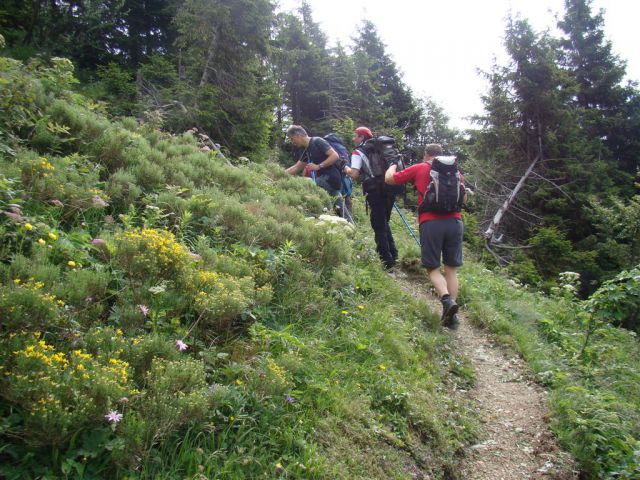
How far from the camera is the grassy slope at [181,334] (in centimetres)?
237

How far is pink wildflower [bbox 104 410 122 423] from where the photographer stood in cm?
233

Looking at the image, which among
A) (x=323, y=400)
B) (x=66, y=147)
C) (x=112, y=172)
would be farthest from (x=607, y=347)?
(x=66, y=147)

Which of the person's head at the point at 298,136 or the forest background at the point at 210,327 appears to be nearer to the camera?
the forest background at the point at 210,327

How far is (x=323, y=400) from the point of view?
11.5ft

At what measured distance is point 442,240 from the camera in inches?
252

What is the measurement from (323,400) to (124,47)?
1939 cm

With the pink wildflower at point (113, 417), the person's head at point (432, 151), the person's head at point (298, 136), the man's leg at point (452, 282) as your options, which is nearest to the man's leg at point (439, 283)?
the man's leg at point (452, 282)

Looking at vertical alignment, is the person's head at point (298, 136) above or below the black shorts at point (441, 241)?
above

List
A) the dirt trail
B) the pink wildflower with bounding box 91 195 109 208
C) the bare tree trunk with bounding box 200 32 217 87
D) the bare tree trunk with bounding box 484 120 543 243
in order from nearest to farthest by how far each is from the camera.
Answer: the dirt trail, the pink wildflower with bounding box 91 195 109 208, the bare tree trunk with bounding box 200 32 217 87, the bare tree trunk with bounding box 484 120 543 243

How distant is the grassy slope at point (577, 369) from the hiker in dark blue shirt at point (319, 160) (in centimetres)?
323

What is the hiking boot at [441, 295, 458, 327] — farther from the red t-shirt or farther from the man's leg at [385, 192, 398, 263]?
the man's leg at [385, 192, 398, 263]

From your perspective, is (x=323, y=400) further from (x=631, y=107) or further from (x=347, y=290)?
(x=631, y=107)

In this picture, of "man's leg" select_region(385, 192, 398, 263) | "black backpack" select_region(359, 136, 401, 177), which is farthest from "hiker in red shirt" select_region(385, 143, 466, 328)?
"man's leg" select_region(385, 192, 398, 263)

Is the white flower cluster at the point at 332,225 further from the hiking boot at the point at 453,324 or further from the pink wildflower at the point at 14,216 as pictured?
the pink wildflower at the point at 14,216
